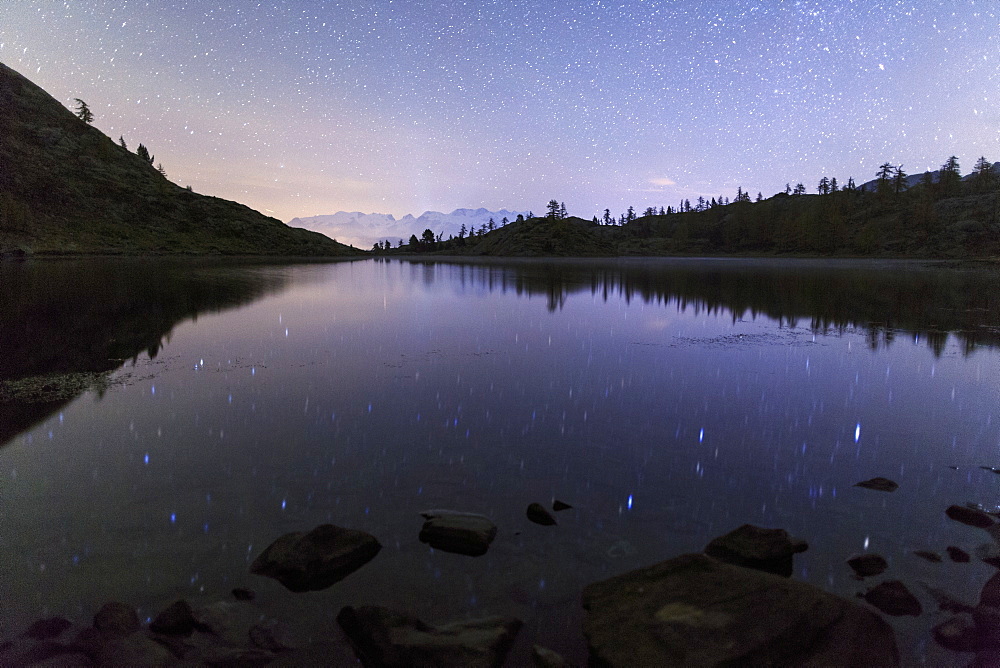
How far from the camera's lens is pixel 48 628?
19.0 feet

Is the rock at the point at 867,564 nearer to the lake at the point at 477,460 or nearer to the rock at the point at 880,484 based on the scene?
the lake at the point at 477,460

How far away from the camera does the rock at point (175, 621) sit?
19.1 feet

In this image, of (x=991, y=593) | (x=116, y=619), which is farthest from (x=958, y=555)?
(x=116, y=619)

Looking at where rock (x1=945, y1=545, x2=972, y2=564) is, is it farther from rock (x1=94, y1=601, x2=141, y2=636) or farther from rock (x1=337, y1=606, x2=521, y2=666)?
rock (x1=94, y1=601, x2=141, y2=636)

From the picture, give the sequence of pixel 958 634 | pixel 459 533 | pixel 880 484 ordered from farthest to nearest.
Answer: pixel 880 484 → pixel 459 533 → pixel 958 634

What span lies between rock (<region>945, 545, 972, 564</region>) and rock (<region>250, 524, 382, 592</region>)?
8.58 m

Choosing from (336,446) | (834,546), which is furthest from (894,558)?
(336,446)

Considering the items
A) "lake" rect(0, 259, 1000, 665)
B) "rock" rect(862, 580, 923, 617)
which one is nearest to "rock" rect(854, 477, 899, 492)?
"lake" rect(0, 259, 1000, 665)

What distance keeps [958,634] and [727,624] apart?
286 cm

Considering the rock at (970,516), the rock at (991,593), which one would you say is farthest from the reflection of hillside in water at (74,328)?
the rock at (970,516)

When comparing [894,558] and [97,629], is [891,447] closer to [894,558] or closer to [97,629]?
[894,558]

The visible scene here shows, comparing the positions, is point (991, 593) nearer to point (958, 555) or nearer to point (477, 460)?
point (958, 555)

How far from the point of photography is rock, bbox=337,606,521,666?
17.6ft

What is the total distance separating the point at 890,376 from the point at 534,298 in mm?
32638
